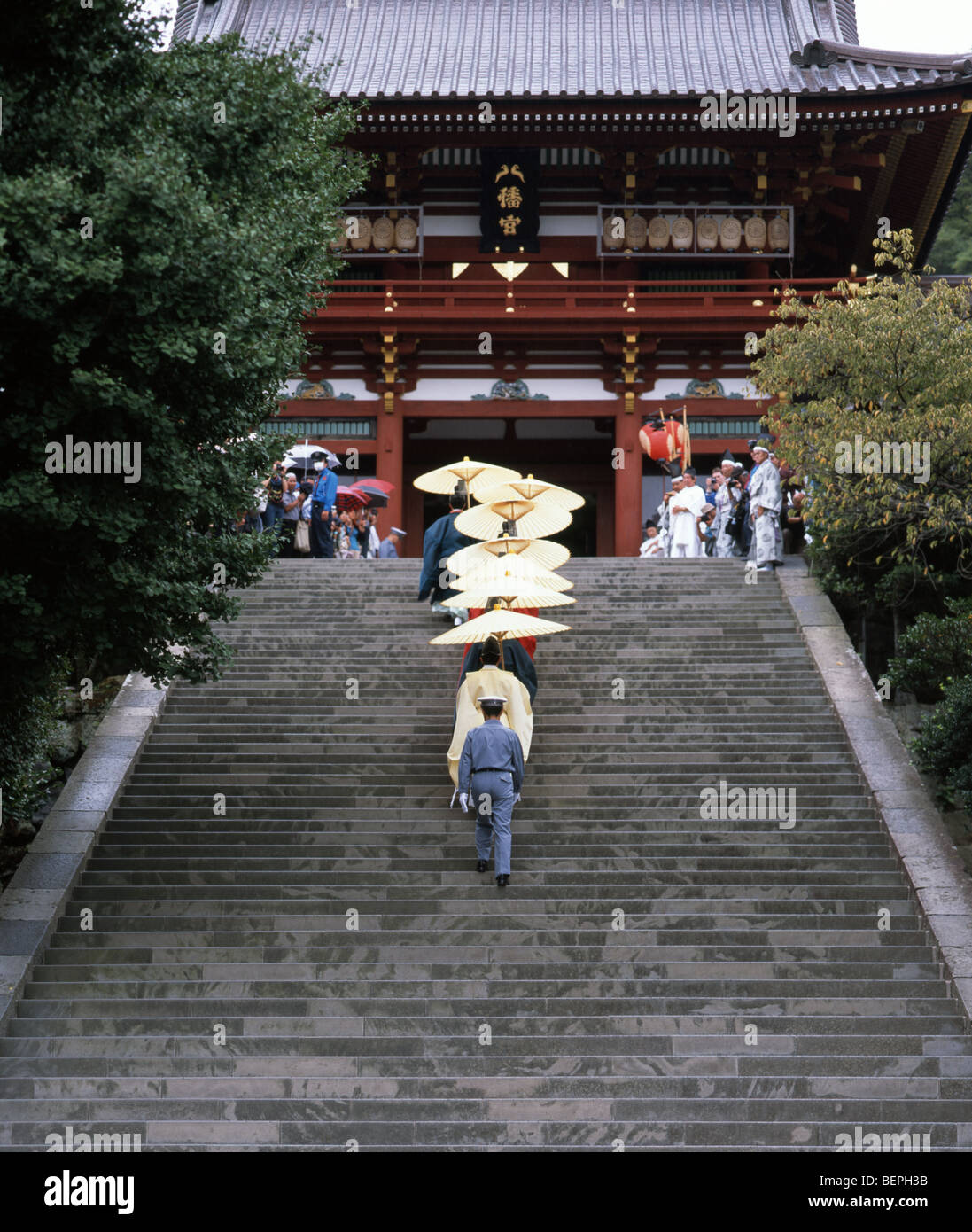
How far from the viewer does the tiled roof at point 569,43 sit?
76.6ft

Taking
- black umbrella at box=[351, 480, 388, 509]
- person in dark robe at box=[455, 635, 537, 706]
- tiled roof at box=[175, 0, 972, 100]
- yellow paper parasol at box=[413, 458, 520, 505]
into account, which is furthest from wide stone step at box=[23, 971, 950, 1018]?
tiled roof at box=[175, 0, 972, 100]

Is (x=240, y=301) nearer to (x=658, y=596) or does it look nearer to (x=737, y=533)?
(x=658, y=596)

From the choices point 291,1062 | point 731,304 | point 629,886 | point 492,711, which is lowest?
point 291,1062

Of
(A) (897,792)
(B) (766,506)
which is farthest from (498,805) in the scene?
(B) (766,506)

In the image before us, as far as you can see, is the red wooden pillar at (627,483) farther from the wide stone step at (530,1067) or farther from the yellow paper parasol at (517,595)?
the wide stone step at (530,1067)

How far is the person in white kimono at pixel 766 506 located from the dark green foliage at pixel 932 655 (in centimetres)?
307

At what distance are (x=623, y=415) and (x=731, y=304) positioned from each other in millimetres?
2289

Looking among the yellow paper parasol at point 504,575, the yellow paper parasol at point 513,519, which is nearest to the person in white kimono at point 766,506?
the yellow paper parasol at point 513,519

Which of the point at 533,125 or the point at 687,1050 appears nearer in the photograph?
the point at 687,1050

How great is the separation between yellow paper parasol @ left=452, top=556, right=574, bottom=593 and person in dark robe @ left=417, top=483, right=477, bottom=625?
61.3 inches

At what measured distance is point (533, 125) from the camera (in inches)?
855

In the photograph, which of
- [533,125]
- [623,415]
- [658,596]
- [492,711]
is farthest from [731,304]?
[492,711]

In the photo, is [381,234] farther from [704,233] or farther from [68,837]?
[68,837]

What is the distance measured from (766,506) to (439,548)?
404 cm
